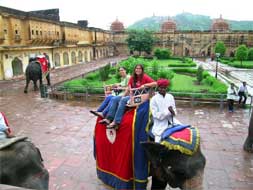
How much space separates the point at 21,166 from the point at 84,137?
521cm

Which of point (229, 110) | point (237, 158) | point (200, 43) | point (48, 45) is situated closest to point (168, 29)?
point (200, 43)

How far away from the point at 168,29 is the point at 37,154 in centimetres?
5416

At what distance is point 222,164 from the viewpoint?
5.52 metres

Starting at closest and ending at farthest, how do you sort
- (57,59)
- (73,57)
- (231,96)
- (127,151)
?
(127,151)
(231,96)
(57,59)
(73,57)

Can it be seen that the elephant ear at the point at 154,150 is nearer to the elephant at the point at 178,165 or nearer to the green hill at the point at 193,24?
the elephant at the point at 178,165

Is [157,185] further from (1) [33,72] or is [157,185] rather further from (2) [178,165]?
(1) [33,72]

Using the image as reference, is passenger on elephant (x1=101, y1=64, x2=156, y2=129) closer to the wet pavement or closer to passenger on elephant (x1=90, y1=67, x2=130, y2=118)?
passenger on elephant (x1=90, y1=67, x2=130, y2=118)

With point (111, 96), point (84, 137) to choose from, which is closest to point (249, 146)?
point (111, 96)

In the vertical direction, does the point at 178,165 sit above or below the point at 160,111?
below

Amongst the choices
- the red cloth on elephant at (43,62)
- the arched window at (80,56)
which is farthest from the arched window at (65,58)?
the red cloth on elephant at (43,62)

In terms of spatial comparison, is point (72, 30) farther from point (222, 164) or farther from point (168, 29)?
point (222, 164)

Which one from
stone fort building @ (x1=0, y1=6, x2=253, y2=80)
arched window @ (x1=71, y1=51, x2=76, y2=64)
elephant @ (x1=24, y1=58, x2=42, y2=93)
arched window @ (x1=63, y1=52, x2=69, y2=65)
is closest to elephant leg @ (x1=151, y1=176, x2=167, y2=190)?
elephant @ (x1=24, y1=58, x2=42, y2=93)

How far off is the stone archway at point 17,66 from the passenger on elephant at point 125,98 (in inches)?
682

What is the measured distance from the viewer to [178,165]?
309 centimetres
